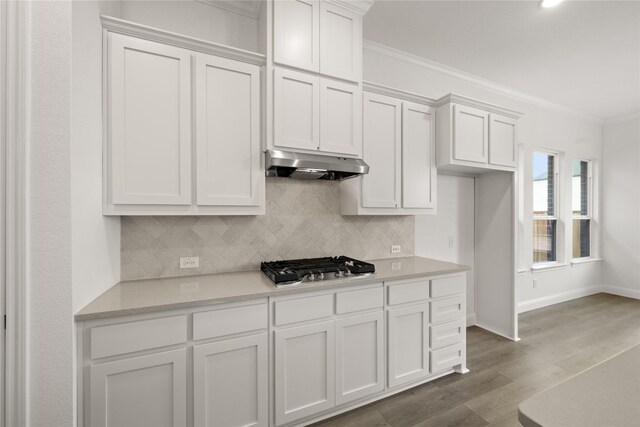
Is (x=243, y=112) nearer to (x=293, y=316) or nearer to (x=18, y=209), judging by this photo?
(x=18, y=209)

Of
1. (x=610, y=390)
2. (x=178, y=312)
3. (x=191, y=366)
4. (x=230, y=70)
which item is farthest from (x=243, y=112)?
(x=610, y=390)

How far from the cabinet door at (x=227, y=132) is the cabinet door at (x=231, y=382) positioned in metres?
0.89

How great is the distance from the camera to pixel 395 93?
254 cm

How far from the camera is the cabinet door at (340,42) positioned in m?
2.13

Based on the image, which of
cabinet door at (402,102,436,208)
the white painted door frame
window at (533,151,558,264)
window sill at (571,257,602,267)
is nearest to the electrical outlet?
the white painted door frame

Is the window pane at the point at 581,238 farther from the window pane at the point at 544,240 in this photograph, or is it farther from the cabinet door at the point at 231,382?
the cabinet door at the point at 231,382

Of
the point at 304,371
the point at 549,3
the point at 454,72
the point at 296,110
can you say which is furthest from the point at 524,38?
the point at 304,371

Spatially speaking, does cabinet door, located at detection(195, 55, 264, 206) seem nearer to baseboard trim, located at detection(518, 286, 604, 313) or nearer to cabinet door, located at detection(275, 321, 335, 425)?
cabinet door, located at detection(275, 321, 335, 425)

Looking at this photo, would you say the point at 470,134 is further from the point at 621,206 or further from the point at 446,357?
the point at 621,206

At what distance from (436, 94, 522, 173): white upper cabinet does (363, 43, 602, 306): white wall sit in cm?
57

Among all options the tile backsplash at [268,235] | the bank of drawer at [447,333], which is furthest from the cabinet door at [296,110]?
the bank of drawer at [447,333]

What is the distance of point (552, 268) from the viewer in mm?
4297

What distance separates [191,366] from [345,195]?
169cm

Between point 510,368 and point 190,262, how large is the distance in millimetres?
2939
